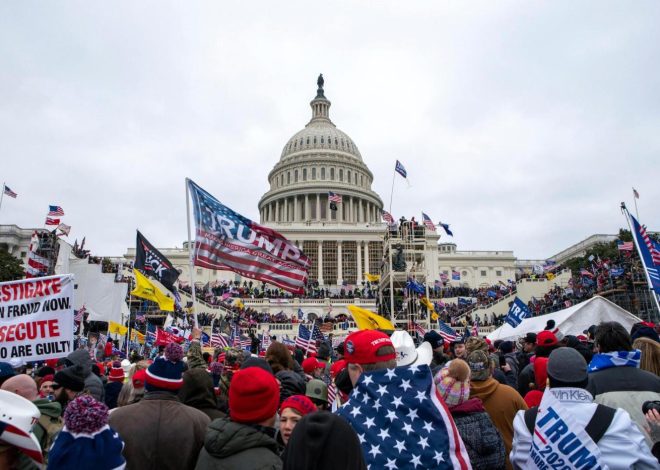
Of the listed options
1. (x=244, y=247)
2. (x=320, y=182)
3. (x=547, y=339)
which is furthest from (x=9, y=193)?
(x=320, y=182)

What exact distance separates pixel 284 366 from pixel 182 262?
77945 mm

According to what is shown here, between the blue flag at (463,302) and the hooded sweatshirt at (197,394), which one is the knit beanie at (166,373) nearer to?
the hooded sweatshirt at (197,394)

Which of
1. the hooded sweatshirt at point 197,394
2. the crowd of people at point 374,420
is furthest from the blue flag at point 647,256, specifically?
the hooded sweatshirt at point 197,394

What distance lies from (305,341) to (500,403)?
1066 cm

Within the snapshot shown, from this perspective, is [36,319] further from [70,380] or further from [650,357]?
[650,357]

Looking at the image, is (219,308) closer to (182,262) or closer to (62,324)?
(182,262)

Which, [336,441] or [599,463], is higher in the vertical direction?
[336,441]

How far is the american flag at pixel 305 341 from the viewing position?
14312 mm

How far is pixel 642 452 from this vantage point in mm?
3279

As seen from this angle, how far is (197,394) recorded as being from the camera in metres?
4.76

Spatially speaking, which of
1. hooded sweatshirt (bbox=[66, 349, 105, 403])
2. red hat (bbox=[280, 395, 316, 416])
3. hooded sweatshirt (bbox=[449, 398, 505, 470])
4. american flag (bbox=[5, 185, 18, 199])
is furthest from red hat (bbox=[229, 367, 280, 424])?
american flag (bbox=[5, 185, 18, 199])

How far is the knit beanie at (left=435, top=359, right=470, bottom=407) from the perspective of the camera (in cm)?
414

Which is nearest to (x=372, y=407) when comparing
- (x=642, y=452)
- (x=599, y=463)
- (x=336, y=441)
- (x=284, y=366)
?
(x=336, y=441)

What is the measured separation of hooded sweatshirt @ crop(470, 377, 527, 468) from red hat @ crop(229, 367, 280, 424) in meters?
2.25
